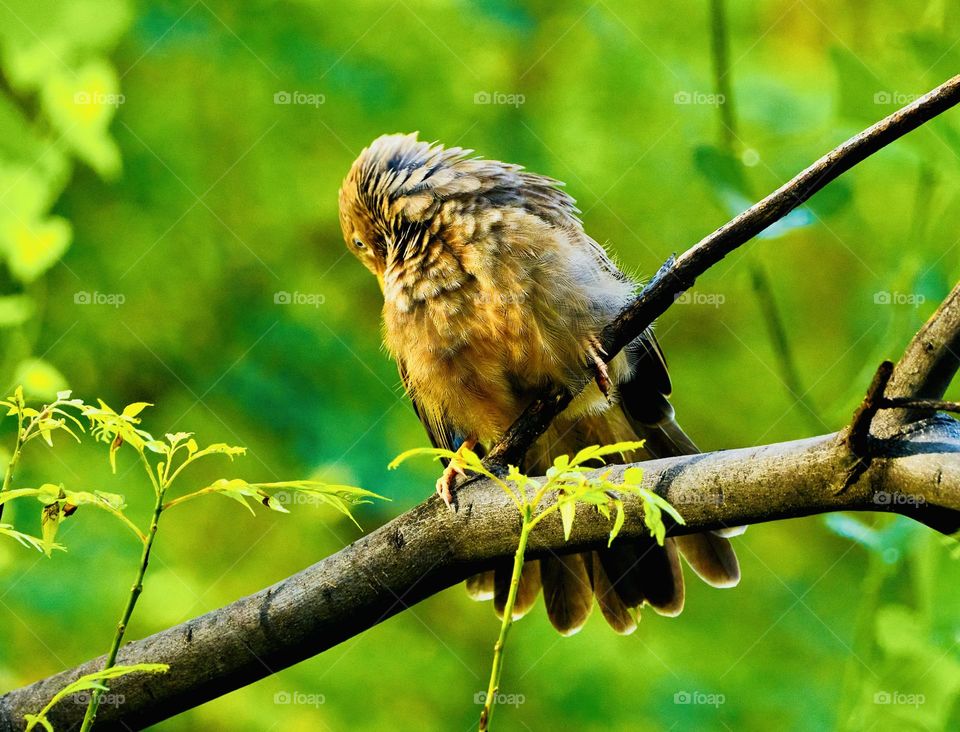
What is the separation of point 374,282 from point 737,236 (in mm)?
2304

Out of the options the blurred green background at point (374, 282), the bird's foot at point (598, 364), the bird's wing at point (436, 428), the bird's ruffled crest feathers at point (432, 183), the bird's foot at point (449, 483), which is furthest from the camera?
the blurred green background at point (374, 282)

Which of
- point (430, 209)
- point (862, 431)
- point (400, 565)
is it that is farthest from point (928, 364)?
point (430, 209)

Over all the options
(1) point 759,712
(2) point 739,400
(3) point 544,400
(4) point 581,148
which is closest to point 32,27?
(4) point 581,148

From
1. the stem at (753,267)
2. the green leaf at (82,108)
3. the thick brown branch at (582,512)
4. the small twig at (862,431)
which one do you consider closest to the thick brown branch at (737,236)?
the thick brown branch at (582,512)

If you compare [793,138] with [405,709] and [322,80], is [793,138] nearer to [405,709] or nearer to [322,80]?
[322,80]

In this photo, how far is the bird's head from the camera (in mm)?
2588

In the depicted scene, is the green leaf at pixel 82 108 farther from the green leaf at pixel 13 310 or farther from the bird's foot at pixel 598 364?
the bird's foot at pixel 598 364

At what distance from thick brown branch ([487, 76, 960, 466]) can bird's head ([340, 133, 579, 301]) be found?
0.67 meters

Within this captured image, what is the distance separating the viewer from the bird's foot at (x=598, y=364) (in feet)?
7.32

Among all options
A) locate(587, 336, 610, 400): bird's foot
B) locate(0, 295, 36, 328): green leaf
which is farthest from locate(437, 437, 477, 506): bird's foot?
locate(0, 295, 36, 328): green leaf

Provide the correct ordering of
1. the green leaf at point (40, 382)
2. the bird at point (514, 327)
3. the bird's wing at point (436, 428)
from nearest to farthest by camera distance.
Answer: the green leaf at point (40, 382), the bird at point (514, 327), the bird's wing at point (436, 428)

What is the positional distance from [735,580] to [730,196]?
1.06 metres

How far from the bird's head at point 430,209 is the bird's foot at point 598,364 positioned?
36cm

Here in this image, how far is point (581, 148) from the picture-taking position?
3.72 m
